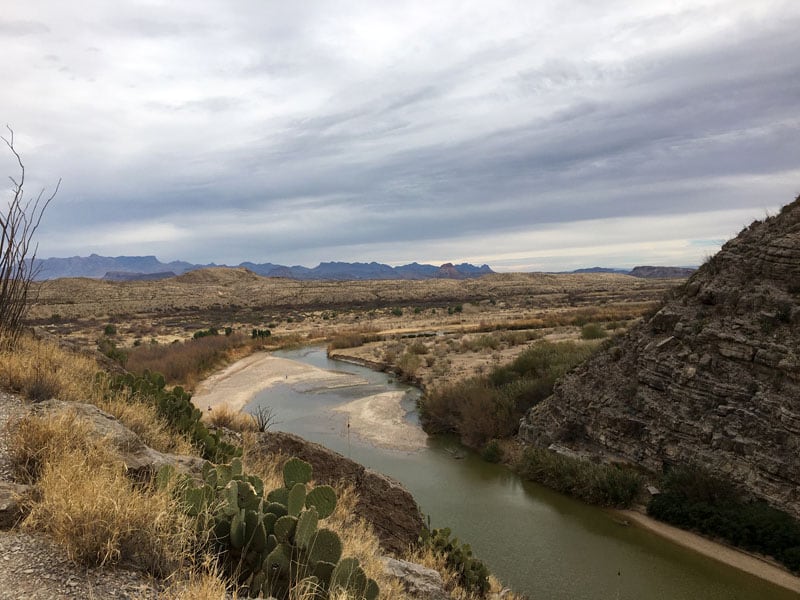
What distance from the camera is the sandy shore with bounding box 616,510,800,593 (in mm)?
10523

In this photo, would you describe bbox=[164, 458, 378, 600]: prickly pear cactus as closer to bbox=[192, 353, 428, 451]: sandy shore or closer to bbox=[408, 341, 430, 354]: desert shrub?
bbox=[192, 353, 428, 451]: sandy shore

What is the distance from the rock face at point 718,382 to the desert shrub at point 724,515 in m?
0.37

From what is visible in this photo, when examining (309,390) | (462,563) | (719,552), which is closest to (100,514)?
(462,563)

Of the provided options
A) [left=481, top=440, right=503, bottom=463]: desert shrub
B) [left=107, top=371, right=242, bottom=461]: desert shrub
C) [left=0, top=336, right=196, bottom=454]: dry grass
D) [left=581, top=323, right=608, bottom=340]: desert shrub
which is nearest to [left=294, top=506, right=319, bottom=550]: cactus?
[left=0, top=336, right=196, bottom=454]: dry grass

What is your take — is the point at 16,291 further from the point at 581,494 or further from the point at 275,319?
the point at 275,319

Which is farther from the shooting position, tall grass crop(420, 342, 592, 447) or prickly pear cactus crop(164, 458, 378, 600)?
tall grass crop(420, 342, 592, 447)

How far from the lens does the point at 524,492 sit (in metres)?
15.4

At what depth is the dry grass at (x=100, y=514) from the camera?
3.76 m

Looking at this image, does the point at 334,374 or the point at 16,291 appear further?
the point at 334,374

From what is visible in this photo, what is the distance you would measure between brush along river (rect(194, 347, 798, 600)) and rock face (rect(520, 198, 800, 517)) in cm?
244

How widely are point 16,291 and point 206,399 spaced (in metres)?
17.0

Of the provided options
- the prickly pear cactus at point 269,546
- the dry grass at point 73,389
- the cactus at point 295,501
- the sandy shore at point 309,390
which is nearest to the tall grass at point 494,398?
the sandy shore at point 309,390

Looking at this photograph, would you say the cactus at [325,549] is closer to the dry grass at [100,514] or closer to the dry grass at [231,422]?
the dry grass at [100,514]

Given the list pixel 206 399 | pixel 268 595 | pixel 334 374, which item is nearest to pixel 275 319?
pixel 334 374
